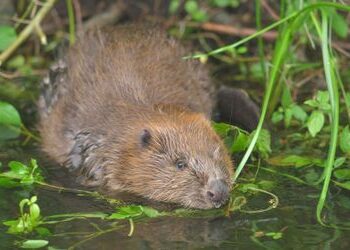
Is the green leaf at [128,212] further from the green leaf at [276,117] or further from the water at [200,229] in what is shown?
the green leaf at [276,117]

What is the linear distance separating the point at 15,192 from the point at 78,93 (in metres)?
0.94

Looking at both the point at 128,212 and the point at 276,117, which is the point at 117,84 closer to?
the point at 276,117

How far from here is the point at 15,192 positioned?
547 centimetres

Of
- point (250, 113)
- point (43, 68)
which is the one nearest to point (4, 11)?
point (43, 68)

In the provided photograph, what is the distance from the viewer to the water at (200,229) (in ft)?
15.0

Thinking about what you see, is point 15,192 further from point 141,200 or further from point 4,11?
point 4,11

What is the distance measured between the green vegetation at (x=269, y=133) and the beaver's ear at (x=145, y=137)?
40 cm

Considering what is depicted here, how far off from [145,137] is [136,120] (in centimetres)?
22

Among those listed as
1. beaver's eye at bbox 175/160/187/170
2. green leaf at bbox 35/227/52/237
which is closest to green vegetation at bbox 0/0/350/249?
green leaf at bbox 35/227/52/237

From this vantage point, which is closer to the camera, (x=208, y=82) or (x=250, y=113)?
(x=250, y=113)

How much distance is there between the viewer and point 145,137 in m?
5.44

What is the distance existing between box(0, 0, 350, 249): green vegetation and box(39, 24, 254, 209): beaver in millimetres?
156

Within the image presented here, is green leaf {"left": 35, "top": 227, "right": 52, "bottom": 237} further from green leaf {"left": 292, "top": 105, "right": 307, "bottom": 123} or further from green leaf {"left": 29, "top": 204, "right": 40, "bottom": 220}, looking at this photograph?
green leaf {"left": 292, "top": 105, "right": 307, "bottom": 123}

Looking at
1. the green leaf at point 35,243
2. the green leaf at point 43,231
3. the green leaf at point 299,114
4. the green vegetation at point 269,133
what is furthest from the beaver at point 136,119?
the green leaf at point 35,243
